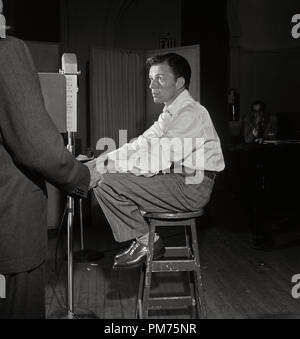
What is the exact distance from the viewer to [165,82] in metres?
2.57

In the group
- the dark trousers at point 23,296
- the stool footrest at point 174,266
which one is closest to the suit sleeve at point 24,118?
the dark trousers at point 23,296

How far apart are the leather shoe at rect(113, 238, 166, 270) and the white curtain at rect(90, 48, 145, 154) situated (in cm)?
314

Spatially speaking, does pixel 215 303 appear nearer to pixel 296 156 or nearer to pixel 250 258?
pixel 250 258

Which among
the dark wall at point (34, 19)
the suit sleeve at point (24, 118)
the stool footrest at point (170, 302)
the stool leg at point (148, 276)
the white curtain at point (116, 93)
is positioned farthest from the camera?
the dark wall at point (34, 19)

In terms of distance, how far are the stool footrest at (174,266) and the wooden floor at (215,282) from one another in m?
0.63

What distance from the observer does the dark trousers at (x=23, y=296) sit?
1422mm

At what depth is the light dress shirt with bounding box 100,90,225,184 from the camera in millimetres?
2285

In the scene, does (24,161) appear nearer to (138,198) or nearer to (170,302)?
(138,198)

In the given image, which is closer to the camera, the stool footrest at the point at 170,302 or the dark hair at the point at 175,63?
the stool footrest at the point at 170,302

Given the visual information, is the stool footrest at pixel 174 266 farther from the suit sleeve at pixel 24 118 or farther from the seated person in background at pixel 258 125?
the seated person in background at pixel 258 125

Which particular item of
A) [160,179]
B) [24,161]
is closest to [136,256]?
[160,179]

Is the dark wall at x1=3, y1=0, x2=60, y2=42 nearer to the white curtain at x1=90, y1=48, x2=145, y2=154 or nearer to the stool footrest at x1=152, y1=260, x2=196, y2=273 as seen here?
the white curtain at x1=90, y1=48, x2=145, y2=154
